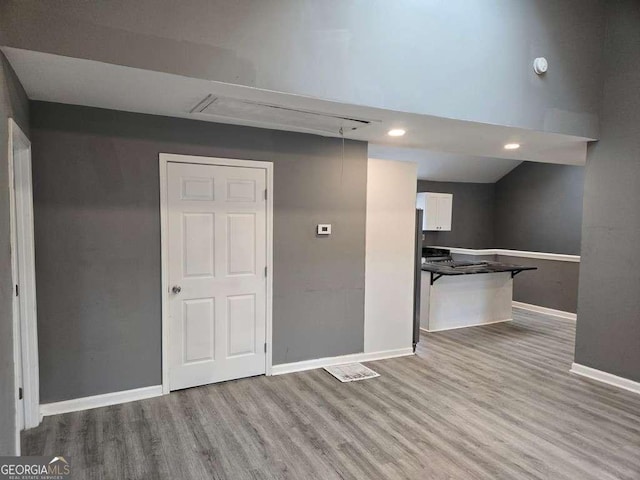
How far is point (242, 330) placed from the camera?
150 inches

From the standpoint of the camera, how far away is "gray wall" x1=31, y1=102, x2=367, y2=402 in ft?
9.98

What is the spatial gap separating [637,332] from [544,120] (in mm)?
2118

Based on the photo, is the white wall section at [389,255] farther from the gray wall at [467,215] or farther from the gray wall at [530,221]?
the gray wall at [467,215]

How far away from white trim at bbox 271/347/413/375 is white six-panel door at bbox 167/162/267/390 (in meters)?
0.21

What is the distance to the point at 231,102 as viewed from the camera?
9.64 ft

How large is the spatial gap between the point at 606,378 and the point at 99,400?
4573mm

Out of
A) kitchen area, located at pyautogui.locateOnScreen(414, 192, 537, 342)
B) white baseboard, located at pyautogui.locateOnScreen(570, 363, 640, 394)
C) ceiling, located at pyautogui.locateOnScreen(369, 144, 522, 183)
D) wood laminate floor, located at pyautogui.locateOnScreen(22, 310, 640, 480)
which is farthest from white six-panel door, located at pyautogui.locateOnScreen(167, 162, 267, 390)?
ceiling, located at pyautogui.locateOnScreen(369, 144, 522, 183)

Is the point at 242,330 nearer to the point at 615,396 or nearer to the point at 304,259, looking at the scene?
the point at 304,259

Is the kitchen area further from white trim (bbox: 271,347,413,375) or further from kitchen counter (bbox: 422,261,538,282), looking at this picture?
white trim (bbox: 271,347,413,375)

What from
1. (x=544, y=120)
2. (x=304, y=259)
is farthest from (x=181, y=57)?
(x=544, y=120)

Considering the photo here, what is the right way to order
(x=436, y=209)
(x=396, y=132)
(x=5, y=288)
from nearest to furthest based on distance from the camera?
(x=5, y=288) < (x=396, y=132) < (x=436, y=209)

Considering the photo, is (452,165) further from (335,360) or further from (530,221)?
(335,360)

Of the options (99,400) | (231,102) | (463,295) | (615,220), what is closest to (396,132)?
(231,102)

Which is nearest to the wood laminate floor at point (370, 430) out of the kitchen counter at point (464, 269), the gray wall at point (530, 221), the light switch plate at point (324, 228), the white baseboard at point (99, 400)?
the white baseboard at point (99, 400)
